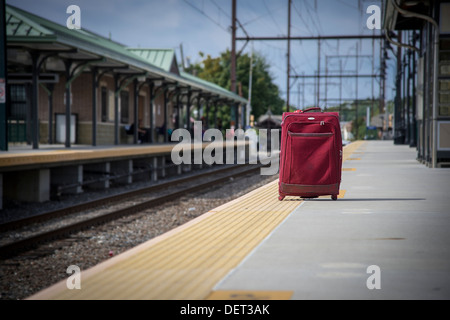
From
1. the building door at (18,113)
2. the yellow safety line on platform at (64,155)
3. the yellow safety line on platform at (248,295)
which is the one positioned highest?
the building door at (18,113)

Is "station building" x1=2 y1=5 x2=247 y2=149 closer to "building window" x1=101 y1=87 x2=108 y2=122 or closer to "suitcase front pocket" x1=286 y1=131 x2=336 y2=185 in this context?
"building window" x1=101 y1=87 x2=108 y2=122

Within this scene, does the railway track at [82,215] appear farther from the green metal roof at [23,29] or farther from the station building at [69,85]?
the green metal roof at [23,29]

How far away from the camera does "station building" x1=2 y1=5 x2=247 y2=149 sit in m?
15.7

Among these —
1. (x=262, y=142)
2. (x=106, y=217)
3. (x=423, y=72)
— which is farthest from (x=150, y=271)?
(x=262, y=142)

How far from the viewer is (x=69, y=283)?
3.67m

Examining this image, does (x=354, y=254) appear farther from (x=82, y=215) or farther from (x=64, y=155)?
(x=64, y=155)

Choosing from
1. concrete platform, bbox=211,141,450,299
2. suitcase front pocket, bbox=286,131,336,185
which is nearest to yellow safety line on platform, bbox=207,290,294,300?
concrete platform, bbox=211,141,450,299

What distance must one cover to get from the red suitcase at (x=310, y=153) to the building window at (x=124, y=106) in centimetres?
2013

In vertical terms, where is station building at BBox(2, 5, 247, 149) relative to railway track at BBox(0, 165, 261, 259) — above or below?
above

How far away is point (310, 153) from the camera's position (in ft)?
24.9

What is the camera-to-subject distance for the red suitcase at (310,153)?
7.47 meters

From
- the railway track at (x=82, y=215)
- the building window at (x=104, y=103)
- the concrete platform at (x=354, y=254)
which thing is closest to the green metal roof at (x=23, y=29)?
the railway track at (x=82, y=215)
